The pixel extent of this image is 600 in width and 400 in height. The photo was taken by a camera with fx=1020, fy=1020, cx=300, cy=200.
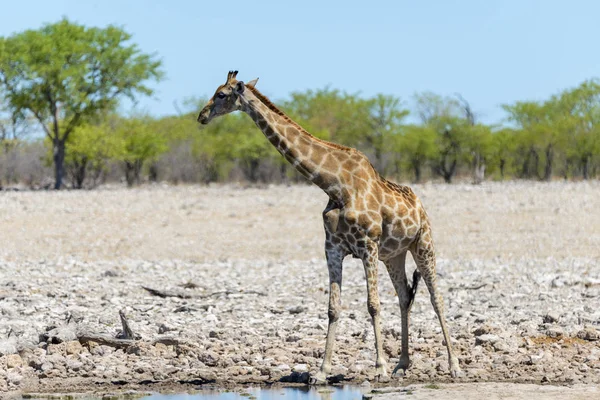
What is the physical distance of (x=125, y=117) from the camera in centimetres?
5878

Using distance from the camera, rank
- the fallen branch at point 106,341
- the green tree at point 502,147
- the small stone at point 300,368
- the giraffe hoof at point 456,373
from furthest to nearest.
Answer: the green tree at point 502,147 < the fallen branch at point 106,341 < the small stone at point 300,368 < the giraffe hoof at point 456,373

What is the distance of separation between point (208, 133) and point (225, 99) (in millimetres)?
51882

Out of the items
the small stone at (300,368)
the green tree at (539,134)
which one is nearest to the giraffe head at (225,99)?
the small stone at (300,368)

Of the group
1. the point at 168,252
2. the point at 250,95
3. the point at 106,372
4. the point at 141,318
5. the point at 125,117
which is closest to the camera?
the point at 250,95

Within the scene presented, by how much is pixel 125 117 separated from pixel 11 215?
107ft

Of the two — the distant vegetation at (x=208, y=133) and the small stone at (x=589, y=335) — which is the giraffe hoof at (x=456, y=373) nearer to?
the small stone at (x=589, y=335)

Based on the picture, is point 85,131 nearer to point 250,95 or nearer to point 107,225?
point 107,225

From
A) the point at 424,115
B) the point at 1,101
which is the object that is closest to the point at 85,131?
the point at 1,101

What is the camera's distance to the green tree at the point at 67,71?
46.4 m

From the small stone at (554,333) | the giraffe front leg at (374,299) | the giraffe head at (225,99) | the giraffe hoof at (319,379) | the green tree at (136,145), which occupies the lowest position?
the giraffe hoof at (319,379)

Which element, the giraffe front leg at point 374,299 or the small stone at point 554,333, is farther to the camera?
the small stone at point 554,333

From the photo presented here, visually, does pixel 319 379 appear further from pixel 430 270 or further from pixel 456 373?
pixel 430 270

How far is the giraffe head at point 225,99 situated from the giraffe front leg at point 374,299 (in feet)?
5.83

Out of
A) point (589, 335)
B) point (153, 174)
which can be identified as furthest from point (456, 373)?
point (153, 174)
